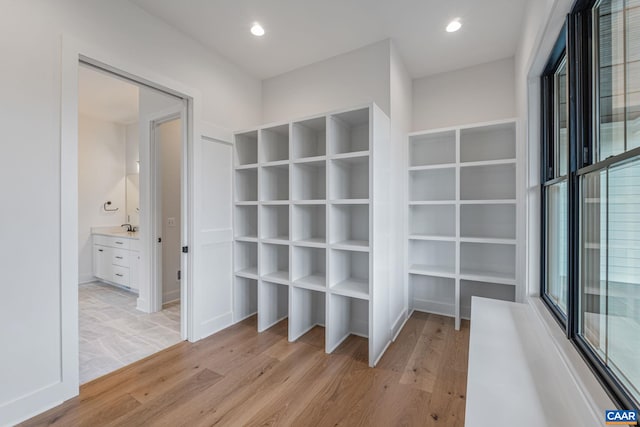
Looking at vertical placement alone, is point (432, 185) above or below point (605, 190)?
above

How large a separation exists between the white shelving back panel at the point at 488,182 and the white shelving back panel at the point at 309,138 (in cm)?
158

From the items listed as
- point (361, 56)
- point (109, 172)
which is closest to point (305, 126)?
point (361, 56)

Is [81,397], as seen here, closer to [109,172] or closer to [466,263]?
[466,263]

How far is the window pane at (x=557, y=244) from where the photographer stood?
1.56m

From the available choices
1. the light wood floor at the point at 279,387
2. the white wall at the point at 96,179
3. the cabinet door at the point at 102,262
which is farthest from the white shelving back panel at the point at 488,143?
the white wall at the point at 96,179

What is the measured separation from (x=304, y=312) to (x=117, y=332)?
1.87 m

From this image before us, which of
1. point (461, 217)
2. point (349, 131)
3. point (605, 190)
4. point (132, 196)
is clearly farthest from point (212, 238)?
point (132, 196)

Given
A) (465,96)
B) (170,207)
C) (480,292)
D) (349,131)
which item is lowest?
(480,292)

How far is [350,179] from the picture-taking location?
294cm

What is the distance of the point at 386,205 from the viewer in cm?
256

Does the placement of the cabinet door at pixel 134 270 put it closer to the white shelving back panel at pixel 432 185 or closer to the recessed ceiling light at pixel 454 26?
the white shelving back panel at pixel 432 185

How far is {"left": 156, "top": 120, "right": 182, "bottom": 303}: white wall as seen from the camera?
363cm

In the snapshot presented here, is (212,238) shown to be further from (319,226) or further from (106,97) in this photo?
(106,97)

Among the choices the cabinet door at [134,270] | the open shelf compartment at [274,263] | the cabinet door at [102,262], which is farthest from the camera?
the cabinet door at [102,262]
